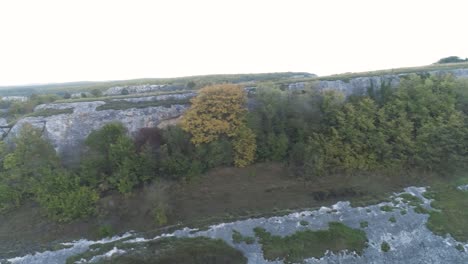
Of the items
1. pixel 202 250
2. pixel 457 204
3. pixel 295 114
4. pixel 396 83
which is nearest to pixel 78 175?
pixel 202 250

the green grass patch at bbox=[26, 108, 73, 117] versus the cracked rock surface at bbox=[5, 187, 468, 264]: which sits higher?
the green grass patch at bbox=[26, 108, 73, 117]

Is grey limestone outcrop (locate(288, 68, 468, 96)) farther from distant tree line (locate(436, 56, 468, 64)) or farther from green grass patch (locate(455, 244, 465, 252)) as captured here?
green grass patch (locate(455, 244, 465, 252))

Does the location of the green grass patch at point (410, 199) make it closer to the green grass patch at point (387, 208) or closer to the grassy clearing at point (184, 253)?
the green grass patch at point (387, 208)

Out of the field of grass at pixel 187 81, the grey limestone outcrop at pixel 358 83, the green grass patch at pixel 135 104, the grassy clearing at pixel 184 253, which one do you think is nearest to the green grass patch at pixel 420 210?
the grassy clearing at pixel 184 253

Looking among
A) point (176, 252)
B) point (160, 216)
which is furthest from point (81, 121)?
point (176, 252)

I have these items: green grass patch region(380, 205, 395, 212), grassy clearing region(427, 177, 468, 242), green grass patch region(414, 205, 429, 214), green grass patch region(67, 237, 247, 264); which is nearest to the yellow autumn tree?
green grass patch region(67, 237, 247, 264)

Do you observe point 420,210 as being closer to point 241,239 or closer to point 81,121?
point 241,239
